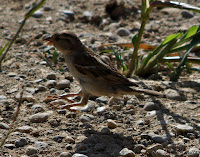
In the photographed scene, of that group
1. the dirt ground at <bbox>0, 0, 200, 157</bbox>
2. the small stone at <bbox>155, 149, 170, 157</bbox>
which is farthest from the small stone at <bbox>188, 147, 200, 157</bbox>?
the small stone at <bbox>155, 149, 170, 157</bbox>

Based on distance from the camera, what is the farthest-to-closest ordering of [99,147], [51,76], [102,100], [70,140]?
[51,76] → [102,100] → [70,140] → [99,147]

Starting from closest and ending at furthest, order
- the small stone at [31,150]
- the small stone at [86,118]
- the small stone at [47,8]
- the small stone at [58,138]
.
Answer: the small stone at [31,150]
the small stone at [58,138]
the small stone at [86,118]
the small stone at [47,8]

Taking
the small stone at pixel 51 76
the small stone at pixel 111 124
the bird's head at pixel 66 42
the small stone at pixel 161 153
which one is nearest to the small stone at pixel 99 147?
the small stone at pixel 111 124

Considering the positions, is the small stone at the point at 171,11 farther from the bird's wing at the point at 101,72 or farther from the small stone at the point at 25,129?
the small stone at the point at 25,129

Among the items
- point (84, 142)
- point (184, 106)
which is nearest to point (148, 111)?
point (184, 106)

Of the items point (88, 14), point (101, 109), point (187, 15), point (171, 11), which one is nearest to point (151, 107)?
point (101, 109)

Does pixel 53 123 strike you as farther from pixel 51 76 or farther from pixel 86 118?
pixel 51 76

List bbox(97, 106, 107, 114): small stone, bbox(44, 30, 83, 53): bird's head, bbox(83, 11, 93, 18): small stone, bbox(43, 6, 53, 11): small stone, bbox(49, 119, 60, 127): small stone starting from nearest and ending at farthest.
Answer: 1. bbox(49, 119, 60, 127): small stone
2. bbox(97, 106, 107, 114): small stone
3. bbox(44, 30, 83, 53): bird's head
4. bbox(83, 11, 93, 18): small stone
5. bbox(43, 6, 53, 11): small stone

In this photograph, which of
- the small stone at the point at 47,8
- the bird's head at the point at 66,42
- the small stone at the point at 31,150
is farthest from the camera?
the small stone at the point at 47,8

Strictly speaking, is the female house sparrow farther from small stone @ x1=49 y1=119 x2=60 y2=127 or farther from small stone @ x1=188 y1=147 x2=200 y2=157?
small stone @ x1=188 y1=147 x2=200 y2=157

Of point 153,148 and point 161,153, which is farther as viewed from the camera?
point 153,148

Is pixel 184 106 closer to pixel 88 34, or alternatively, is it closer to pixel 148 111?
pixel 148 111
